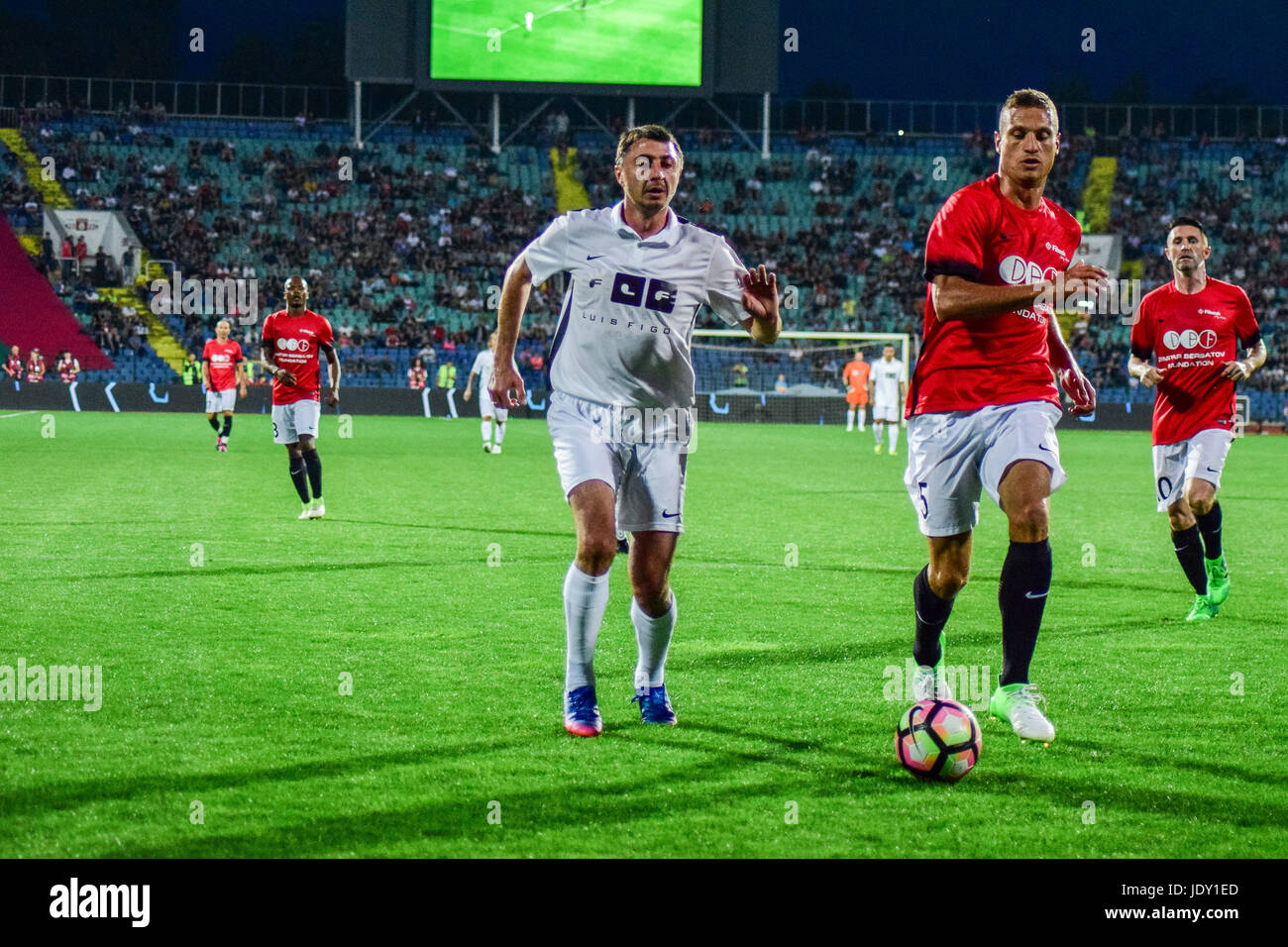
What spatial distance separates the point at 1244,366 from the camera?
860 cm

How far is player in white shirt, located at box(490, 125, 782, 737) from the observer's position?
18.1 feet

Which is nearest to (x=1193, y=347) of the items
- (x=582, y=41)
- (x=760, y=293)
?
(x=760, y=293)

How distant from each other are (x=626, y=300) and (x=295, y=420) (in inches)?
341

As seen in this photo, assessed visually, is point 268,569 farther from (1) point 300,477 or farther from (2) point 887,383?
(2) point 887,383

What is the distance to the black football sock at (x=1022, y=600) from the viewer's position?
5.53m

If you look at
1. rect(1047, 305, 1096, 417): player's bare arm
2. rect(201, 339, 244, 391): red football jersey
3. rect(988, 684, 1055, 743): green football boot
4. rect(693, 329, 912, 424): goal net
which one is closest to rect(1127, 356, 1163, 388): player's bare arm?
rect(1047, 305, 1096, 417): player's bare arm

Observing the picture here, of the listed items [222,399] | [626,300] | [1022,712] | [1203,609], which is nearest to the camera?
[1022,712]

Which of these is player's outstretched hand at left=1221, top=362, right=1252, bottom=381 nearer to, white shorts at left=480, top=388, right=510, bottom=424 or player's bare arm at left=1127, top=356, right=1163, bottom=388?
player's bare arm at left=1127, top=356, right=1163, bottom=388

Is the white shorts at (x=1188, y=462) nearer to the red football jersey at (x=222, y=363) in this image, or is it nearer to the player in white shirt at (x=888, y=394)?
the player in white shirt at (x=888, y=394)

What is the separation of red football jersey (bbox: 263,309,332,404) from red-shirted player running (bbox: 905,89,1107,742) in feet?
29.6

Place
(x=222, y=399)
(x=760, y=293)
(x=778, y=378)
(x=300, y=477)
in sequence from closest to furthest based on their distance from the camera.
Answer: (x=760, y=293), (x=300, y=477), (x=222, y=399), (x=778, y=378)

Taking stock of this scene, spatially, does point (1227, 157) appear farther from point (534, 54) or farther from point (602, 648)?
point (602, 648)
